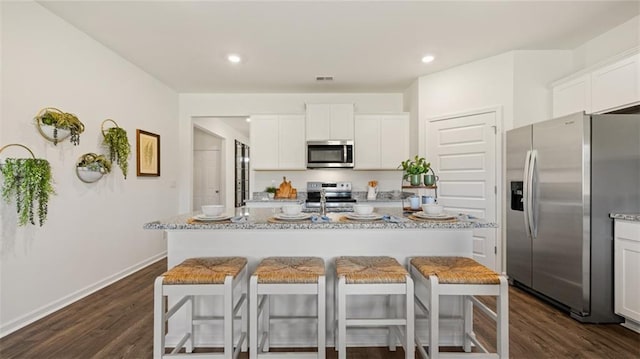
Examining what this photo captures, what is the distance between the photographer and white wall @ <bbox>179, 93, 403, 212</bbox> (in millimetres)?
4707

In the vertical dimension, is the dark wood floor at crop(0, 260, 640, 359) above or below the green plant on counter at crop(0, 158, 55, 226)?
below

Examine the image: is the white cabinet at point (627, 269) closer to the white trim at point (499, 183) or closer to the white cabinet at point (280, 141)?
the white trim at point (499, 183)

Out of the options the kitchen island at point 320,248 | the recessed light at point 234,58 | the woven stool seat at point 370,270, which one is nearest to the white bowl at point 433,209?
the kitchen island at point 320,248

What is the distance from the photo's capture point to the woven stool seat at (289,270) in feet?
5.05

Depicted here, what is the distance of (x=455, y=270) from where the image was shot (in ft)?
5.28

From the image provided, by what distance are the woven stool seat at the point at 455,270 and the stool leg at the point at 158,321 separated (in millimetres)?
1397

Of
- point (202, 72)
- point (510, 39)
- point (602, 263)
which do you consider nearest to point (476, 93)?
point (510, 39)

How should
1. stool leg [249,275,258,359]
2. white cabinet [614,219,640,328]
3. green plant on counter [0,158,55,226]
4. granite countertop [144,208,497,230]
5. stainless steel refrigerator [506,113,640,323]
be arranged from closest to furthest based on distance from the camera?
stool leg [249,275,258,359]
granite countertop [144,208,497,230]
green plant on counter [0,158,55,226]
white cabinet [614,219,640,328]
stainless steel refrigerator [506,113,640,323]

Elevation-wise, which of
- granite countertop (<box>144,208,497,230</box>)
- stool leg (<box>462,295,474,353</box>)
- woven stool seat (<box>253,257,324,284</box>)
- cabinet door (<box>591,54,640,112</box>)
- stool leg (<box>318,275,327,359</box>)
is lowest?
stool leg (<box>462,295,474,353</box>)

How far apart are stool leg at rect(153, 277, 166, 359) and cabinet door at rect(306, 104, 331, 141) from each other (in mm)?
3143

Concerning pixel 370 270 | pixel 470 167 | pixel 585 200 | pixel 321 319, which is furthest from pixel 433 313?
pixel 470 167

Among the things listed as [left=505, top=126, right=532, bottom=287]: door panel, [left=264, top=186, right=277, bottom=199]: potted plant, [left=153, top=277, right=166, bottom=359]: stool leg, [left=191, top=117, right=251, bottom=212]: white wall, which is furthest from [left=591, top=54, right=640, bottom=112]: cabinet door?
[left=191, top=117, right=251, bottom=212]: white wall

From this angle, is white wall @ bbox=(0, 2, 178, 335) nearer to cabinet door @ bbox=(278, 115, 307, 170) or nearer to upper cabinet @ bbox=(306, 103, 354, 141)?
cabinet door @ bbox=(278, 115, 307, 170)

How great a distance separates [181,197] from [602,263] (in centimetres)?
505
